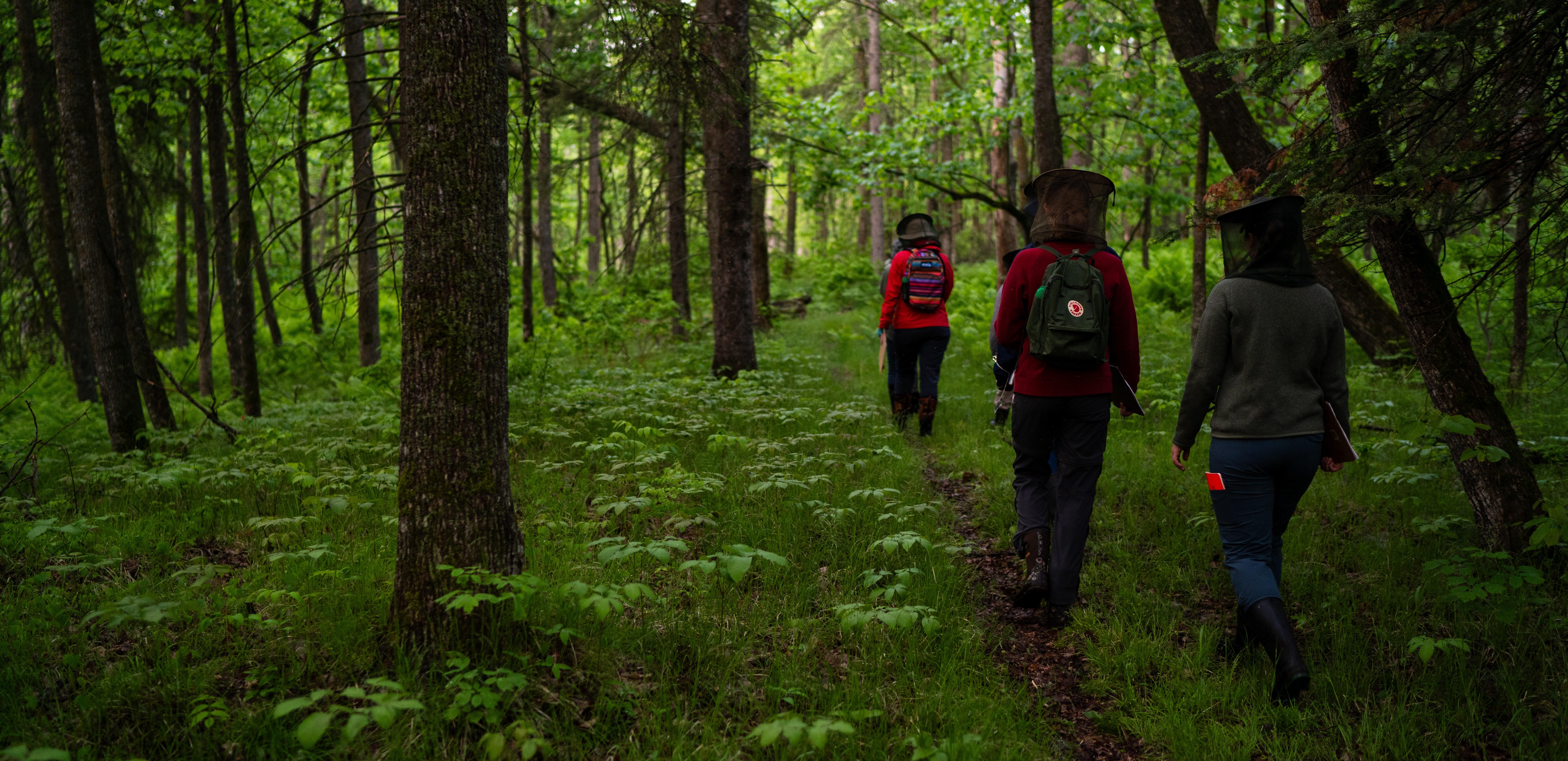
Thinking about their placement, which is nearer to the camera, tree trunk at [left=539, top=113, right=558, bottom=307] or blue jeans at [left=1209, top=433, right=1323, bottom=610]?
blue jeans at [left=1209, top=433, right=1323, bottom=610]

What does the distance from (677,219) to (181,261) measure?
809 cm

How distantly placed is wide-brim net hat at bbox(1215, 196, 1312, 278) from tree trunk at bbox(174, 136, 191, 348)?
12.7 metres

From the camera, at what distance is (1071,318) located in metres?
4.12

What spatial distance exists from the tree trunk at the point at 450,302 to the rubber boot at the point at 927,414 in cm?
564

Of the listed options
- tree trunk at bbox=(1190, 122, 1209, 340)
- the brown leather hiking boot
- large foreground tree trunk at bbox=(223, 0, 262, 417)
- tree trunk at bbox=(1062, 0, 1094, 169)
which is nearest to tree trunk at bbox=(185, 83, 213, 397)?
large foreground tree trunk at bbox=(223, 0, 262, 417)

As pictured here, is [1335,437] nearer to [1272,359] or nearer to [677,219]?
[1272,359]

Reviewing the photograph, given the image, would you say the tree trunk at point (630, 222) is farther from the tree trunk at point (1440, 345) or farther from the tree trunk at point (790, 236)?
the tree trunk at point (790, 236)

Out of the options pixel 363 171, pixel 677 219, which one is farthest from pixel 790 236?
pixel 363 171

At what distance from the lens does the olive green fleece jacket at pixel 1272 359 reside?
11.7ft

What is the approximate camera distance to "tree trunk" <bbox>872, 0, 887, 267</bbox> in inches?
874

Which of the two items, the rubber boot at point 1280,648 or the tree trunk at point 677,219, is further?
the tree trunk at point 677,219

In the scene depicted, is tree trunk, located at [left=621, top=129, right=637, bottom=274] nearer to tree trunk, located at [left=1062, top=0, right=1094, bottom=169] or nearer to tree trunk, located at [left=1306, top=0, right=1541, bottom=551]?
tree trunk, located at [left=1062, top=0, right=1094, bottom=169]

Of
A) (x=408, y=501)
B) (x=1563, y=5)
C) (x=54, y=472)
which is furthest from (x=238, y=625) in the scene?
(x=1563, y=5)

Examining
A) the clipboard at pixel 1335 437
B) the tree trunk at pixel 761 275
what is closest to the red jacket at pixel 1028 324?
the clipboard at pixel 1335 437
